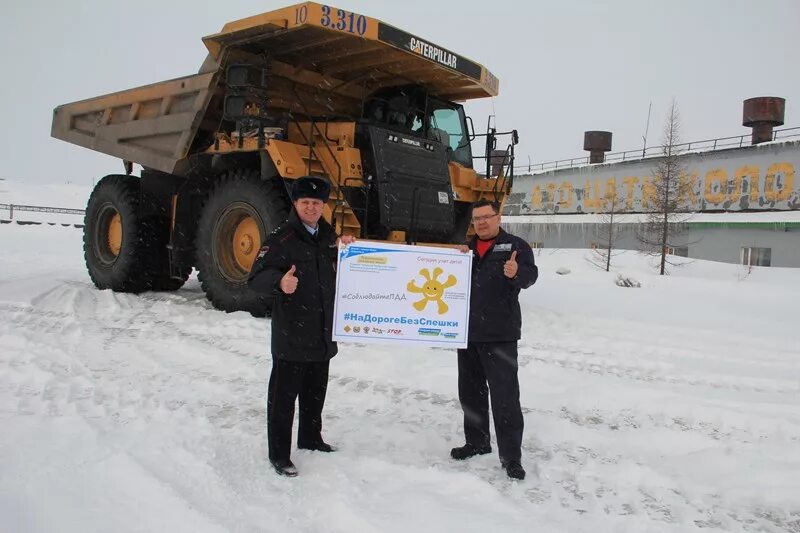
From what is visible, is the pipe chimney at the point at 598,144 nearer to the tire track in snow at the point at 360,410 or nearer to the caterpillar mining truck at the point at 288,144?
the caterpillar mining truck at the point at 288,144

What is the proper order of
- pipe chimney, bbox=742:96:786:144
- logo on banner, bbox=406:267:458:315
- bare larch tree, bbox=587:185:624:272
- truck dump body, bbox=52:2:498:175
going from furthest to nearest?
bare larch tree, bbox=587:185:624:272, pipe chimney, bbox=742:96:786:144, truck dump body, bbox=52:2:498:175, logo on banner, bbox=406:267:458:315

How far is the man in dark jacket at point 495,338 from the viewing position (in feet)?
11.4

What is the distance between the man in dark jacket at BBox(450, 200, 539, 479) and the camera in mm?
3488

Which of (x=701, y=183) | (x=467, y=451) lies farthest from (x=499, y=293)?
(x=701, y=183)

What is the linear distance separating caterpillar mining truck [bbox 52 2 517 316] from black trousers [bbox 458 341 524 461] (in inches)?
123

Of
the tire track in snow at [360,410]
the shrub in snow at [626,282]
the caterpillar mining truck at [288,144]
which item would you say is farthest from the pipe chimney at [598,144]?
the tire track in snow at [360,410]

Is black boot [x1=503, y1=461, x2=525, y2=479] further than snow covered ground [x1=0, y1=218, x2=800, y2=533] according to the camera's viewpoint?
Yes

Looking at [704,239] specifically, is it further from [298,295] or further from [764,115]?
[298,295]

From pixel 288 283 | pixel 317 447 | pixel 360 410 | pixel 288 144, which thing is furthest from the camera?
pixel 288 144

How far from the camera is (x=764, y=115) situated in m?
26.8

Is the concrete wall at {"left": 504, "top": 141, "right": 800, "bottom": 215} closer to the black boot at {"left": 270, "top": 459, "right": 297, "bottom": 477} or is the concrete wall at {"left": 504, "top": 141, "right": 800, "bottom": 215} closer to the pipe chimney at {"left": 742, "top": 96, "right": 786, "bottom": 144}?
the pipe chimney at {"left": 742, "top": 96, "right": 786, "bottom": 144}

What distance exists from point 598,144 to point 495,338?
3308cm

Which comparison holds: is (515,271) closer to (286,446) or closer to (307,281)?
(307,281)

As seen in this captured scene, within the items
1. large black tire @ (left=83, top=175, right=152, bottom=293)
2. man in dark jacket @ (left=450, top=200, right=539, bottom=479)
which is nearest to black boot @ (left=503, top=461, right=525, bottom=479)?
man in dark jacket @ (left=450, top=200, right=539, bottom=479)
